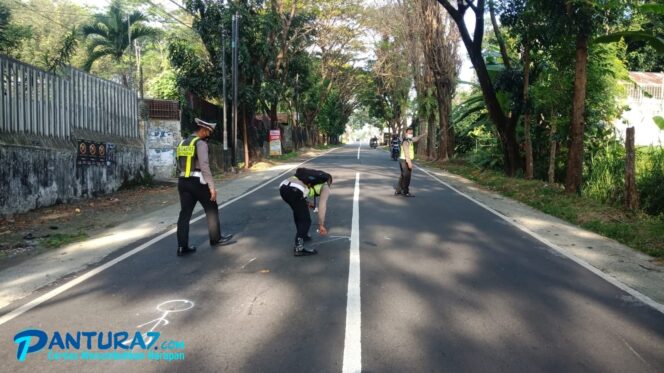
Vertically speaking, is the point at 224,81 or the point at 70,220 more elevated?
the point at 224,81

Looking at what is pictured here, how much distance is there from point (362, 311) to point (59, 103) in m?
10.7

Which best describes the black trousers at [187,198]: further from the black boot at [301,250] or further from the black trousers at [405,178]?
the black trousers at [405,178]

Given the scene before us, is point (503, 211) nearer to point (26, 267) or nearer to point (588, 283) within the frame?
point (588, 283)

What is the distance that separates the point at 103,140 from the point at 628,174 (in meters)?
13.0

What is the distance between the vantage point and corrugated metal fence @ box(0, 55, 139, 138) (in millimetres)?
10742

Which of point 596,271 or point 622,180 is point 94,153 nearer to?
point 596,271

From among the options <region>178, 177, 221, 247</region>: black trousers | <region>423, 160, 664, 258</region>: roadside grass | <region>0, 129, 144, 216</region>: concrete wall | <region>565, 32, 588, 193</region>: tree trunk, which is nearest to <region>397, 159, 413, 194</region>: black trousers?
<region>423, 160, 664, 258</region>: roadside grass

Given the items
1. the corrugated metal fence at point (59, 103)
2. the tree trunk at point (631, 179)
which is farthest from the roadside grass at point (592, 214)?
the corrugated metal fence at point (59, 103)

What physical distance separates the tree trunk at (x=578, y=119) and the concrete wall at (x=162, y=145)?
1250cm

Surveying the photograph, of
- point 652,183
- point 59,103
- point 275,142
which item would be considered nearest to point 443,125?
point 275,142

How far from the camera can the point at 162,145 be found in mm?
18188

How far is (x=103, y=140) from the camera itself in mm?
14555

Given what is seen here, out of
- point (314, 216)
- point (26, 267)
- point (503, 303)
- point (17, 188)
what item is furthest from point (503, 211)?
point (17, 188)

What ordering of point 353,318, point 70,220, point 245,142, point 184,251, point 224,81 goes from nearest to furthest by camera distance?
point 353,318 → point 184,251 → point 70,220 → point 224,81 → point 245,142
